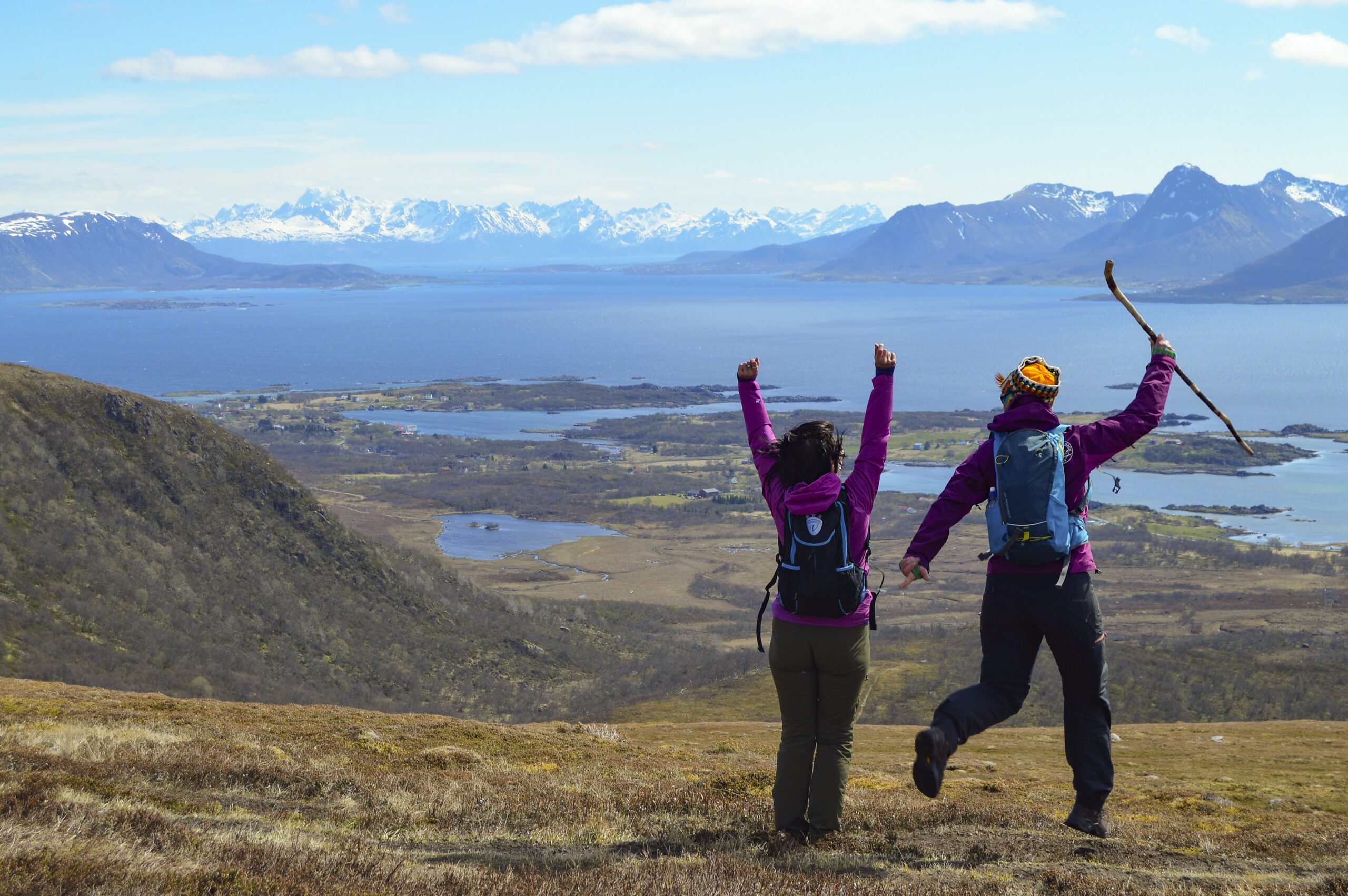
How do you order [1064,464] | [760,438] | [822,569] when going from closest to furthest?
1. [822,569]
2. [1064,464]
3. [760,438]

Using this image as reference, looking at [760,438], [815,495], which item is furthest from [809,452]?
[760,438]

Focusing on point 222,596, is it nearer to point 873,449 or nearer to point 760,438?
point 760,438

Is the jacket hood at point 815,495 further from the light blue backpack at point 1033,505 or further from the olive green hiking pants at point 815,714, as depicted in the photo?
the light blue backpack at point 1033,505

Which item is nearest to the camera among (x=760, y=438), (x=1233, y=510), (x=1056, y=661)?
(x=1056, y=661)

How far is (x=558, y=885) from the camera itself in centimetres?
552

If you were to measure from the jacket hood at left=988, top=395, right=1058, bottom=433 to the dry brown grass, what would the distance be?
279 cm

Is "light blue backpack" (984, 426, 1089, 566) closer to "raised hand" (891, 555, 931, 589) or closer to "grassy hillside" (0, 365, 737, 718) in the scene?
"raised hand" (891, 555, 931, 589)

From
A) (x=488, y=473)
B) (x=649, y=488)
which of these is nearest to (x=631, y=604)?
(x=649, y=488)

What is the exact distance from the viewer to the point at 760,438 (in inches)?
298

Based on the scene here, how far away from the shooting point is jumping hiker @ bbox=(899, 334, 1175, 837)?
6.76m

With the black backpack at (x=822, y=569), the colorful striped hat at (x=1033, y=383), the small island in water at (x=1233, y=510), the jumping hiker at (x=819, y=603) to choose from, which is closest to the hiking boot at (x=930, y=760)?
the jumping hiker at (x=819, y=603)

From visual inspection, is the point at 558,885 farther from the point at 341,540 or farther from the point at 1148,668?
the point at 341,540

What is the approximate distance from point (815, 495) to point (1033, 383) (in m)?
1.72

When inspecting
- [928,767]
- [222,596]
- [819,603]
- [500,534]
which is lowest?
[500,534]
